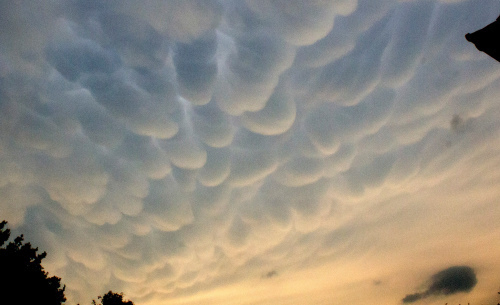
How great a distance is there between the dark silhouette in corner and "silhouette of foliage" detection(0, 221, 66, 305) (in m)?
41.7

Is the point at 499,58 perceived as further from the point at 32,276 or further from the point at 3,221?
the point at 3,221

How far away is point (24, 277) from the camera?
875 inches

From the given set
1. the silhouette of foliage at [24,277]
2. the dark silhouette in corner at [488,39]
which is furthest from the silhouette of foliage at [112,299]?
the dark silhouette in corner at [488,39]

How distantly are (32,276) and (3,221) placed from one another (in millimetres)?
6997

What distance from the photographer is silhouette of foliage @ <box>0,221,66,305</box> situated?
826 inches

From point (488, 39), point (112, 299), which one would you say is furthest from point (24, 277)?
point (488, 39)

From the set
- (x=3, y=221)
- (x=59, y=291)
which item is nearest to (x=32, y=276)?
(x=59, y=291)

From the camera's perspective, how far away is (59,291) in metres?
25.7

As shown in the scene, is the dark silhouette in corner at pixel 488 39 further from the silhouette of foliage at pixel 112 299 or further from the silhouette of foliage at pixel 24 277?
the silhouette of foliage at pixel 112 299

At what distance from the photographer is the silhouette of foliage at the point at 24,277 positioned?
20984 mm

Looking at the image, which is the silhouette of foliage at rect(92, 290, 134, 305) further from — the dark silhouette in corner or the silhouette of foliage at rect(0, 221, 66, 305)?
the dark silhouette in corner

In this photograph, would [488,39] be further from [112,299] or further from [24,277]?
[112,299]

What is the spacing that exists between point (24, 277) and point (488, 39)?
140 ft

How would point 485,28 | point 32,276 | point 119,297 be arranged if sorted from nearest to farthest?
point 485,28
point 32,276
point 119,297
